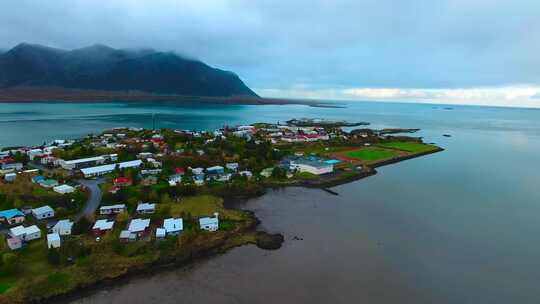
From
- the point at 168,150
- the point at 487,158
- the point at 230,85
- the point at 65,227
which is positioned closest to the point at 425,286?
the point at 65,227

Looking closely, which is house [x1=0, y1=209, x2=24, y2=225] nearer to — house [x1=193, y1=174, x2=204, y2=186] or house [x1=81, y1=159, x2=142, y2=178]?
house [x1=81, y1=159, x2=142, y2=178]

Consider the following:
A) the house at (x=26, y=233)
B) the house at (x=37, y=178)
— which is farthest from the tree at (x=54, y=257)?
the house at (x=37, y=178)

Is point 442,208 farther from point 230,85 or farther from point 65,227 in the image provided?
point 230,85

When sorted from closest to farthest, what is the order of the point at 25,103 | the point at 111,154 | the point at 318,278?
the point at 318,278
the point at 111,154
the point at 25,103

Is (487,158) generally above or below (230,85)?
below

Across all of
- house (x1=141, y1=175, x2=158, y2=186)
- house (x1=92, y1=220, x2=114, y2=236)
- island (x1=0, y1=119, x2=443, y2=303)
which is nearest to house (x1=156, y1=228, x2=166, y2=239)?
island (x1=0, y1=119, x2=443, y2=303)

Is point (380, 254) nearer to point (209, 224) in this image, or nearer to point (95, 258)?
point (209, 224)

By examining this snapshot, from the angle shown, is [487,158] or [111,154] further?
[487,158]

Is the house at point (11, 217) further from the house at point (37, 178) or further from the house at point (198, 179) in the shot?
the house at point (198, 179)
